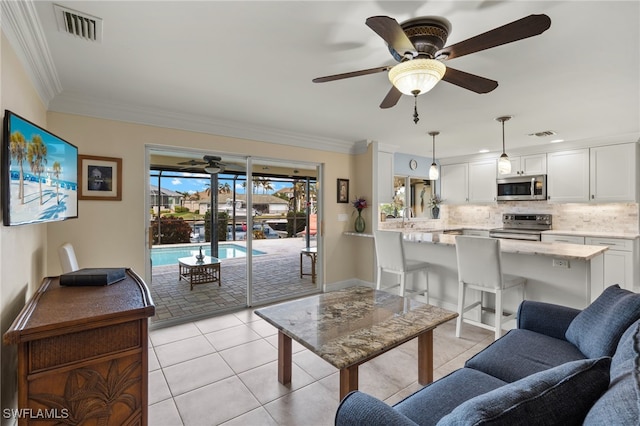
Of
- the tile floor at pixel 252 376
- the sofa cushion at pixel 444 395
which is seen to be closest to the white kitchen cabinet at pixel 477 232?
the tile floor at pixel 252 376

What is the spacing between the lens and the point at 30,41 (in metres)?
1.80

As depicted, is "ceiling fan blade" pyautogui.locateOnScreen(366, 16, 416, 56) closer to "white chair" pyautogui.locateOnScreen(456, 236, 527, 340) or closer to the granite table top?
the granite table top

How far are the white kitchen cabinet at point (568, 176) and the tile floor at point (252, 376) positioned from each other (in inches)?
133

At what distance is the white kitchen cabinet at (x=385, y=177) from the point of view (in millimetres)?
4984

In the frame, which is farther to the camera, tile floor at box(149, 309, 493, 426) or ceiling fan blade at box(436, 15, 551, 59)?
tile floor at box(149, 309, 493, 426)

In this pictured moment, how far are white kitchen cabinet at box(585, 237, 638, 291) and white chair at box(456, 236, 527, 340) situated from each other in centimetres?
262

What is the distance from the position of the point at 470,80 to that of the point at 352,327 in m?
1.75

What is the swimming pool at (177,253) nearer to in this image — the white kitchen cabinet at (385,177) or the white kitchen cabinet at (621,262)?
the white kitchen cabinet at (385,177)

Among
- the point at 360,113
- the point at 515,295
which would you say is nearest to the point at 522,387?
the point at 515,295

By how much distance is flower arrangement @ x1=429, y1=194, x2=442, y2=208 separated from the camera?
6598 mm

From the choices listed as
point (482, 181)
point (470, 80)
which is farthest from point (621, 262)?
point (470, 80)

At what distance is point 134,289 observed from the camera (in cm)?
187

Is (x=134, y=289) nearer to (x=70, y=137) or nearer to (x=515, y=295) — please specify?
(x=70, y=137)

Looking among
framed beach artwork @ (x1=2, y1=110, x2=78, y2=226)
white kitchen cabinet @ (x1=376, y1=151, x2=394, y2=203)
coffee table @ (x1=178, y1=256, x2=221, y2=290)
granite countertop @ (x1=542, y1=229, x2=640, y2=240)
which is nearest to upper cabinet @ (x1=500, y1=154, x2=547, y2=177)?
granite countertop @ (x1=542, y1=229, x2=640, y2=240)
